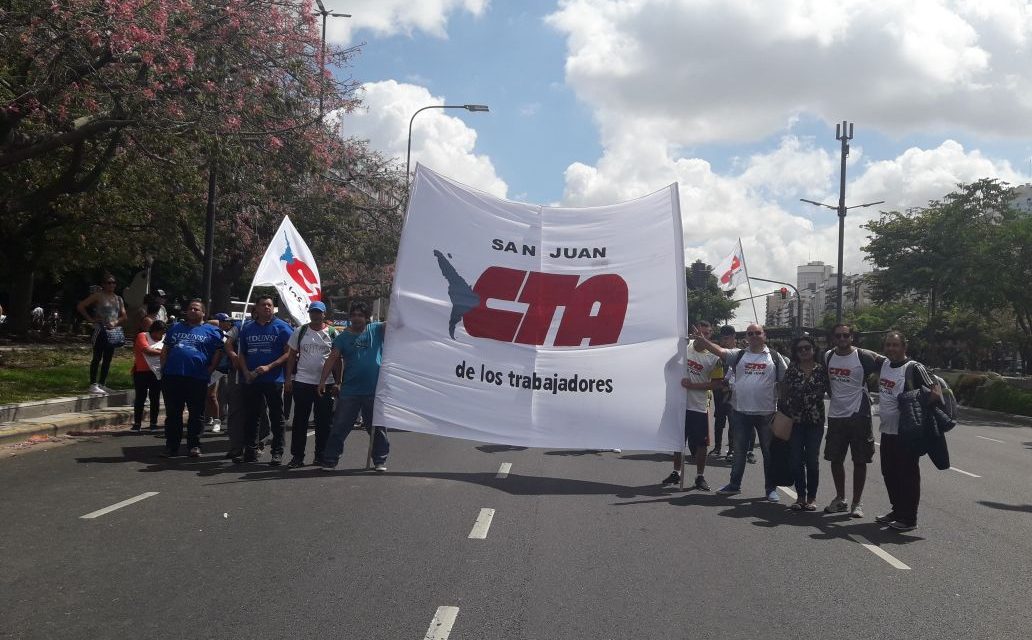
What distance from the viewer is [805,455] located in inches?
366

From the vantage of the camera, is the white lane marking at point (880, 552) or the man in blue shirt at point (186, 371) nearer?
the white lane marking at point (880, 552)

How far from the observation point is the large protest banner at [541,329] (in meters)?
9.91

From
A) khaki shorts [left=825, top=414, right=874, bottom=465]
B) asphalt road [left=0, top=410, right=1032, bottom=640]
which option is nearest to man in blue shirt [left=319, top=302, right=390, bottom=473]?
asphalt road [left=0, top=410, right=1032, bottom=640]

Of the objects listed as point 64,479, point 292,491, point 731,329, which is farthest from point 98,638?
point 731,329

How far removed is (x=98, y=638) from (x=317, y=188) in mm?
23958

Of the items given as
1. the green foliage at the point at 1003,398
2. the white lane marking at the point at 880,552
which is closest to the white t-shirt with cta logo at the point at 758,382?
the white lane marking at the point at 880,552

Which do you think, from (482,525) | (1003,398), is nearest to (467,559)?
(482,525)

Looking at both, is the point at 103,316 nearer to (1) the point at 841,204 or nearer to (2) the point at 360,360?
(2) the point at 360,360

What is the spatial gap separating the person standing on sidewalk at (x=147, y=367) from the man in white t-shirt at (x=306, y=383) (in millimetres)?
3442

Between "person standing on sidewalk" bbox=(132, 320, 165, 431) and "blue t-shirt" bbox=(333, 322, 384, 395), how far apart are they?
3.97m

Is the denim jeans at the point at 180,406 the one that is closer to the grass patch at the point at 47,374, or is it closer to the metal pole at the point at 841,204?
the grass patch at the point at 47,374

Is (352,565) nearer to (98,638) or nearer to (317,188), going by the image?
(98,638)

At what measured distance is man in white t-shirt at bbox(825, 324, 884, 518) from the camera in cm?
896

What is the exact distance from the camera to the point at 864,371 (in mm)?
8977
